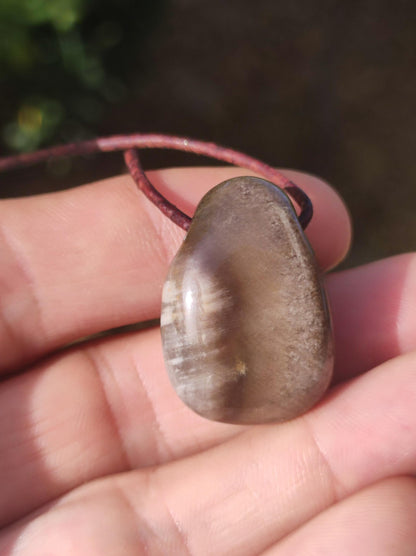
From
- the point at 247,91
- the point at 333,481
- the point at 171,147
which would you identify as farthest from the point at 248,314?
the point at 247,91

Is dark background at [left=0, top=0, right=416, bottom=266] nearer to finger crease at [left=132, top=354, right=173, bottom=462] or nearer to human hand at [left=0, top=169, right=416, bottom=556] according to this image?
Answer: human hand at [left=0, top=169, right=416, bottom=556]

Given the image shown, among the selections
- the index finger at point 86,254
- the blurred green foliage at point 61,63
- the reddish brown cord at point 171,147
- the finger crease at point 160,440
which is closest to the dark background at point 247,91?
the blurred green foliage at point 61,63

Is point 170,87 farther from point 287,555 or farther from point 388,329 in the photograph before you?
point 287,555

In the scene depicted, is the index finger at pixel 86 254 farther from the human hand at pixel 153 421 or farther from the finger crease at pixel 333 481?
the finger crease at pixel 333 481

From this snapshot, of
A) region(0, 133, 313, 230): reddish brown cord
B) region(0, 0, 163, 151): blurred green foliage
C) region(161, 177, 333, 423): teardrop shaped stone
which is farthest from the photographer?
region(0, 0, 163, 151): blurred green foliage

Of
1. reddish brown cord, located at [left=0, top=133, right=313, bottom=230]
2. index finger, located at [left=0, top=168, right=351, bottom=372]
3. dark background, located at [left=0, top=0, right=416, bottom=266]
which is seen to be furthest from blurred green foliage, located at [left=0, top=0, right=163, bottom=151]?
index finger, located at [left=0, top=168, right=351, bottom=372]

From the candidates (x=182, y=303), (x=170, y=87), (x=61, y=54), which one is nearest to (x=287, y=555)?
(x=182, y=303)

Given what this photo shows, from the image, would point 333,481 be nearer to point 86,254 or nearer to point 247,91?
point 86,254
